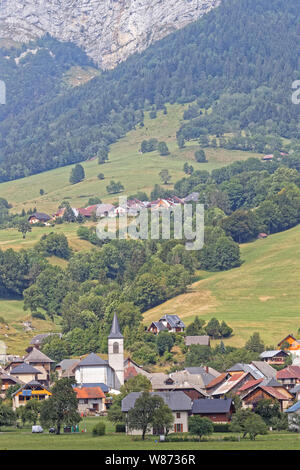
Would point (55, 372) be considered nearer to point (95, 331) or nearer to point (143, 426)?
point (95, 331)

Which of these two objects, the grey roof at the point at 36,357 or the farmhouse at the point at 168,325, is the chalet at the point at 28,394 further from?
the farmhouse at the point at 168,325

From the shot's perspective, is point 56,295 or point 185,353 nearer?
point 185,353

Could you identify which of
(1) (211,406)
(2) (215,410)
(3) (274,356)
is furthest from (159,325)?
(2) (215,410)

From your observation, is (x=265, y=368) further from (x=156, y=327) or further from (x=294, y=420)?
(x=156, y=327)

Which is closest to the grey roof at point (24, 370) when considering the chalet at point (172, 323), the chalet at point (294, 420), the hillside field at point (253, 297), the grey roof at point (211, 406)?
the chalet at point (172, 323)

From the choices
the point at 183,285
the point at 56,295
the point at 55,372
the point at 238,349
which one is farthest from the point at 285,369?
the point at 56,295
